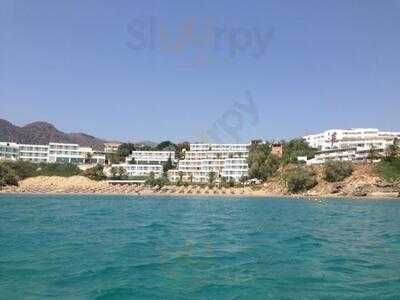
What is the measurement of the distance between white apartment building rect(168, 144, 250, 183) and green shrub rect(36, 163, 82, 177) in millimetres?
25361

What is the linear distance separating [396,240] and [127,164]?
127352 millimetres

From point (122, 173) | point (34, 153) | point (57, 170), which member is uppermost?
point (34, 153)

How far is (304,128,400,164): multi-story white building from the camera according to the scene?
12681 cm

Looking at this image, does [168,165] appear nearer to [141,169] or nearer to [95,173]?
[141,169]

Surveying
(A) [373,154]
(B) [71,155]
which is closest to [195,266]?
(A) [373,154]

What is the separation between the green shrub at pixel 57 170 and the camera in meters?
137

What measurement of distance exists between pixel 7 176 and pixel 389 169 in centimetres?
8610

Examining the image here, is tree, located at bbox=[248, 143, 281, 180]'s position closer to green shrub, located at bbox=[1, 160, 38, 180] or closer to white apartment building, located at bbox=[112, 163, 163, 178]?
white apartment building, located at bbox=[112, 163, 163, 178]

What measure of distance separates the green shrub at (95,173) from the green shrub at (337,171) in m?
57.3

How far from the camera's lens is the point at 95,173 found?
137 m

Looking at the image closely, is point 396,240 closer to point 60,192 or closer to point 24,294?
point 24,294

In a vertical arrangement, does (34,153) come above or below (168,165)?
above

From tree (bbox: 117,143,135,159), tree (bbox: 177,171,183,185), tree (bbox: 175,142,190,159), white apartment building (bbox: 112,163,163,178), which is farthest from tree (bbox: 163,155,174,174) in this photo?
tree (bbox: 117,143,135,159)

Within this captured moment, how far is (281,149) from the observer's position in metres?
141
